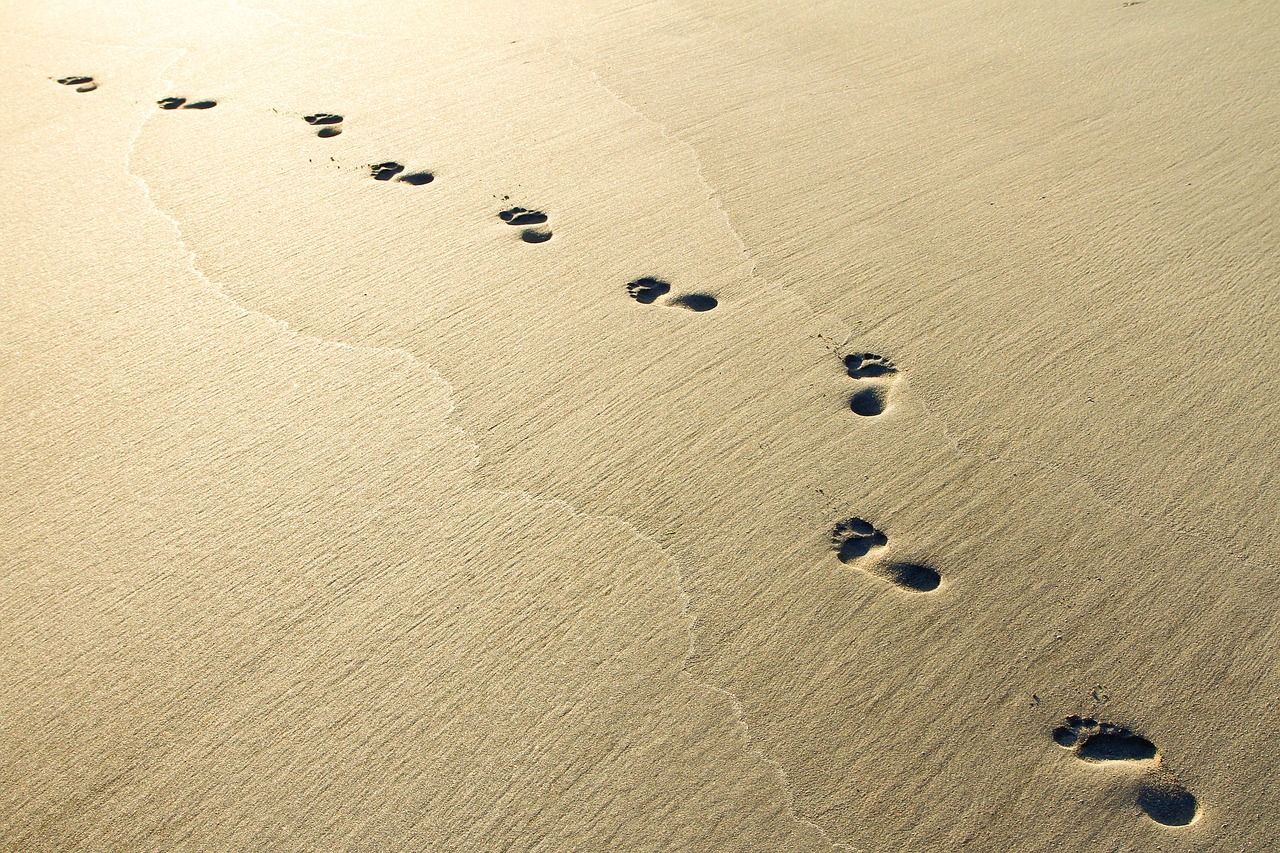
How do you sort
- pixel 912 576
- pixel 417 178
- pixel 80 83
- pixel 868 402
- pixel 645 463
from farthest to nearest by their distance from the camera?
pixel 80 83
pixel 417 178
pixel 868 402
pixel 645 463
pixel 912 576

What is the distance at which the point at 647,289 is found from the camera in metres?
2.51

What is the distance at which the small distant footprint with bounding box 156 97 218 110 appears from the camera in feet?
11.0

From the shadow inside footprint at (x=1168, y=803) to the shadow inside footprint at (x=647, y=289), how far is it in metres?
1.53

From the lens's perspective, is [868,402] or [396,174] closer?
[868,402]

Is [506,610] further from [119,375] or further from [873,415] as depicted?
[119,375]

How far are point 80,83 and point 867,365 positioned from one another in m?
3.11

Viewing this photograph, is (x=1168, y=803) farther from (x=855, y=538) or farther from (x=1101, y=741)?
(x=855, y=538)

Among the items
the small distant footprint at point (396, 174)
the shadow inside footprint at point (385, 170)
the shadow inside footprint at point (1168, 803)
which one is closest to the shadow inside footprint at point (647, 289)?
the small distant footprint at point (396, 174)

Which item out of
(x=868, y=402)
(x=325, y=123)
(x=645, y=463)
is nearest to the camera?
(x=645, y=463)

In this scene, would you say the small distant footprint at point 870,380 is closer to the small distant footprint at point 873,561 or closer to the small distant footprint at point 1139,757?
the small distant footprint at point 873,561

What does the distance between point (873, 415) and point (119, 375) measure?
176 cm

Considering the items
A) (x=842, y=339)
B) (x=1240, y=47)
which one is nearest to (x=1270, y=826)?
(x=842, y=339)

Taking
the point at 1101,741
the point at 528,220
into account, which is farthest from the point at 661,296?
the point at 1101,741

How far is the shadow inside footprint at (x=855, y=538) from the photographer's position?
1.86 metres
